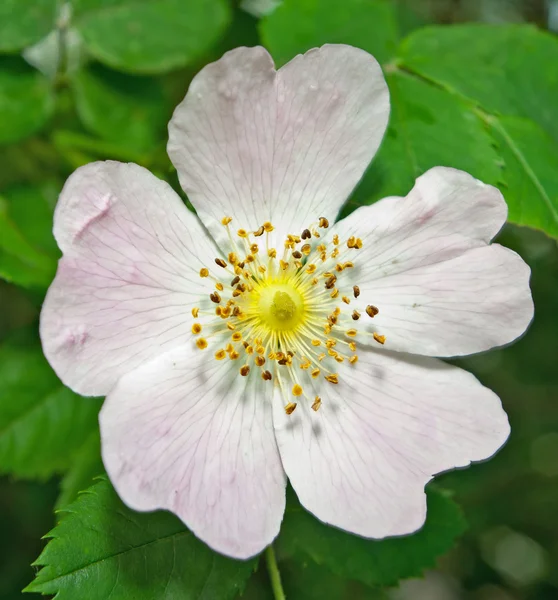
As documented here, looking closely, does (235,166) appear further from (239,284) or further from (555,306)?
(555,306)

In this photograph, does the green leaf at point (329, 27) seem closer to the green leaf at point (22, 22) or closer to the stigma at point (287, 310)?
the stigma at point (287, 310)

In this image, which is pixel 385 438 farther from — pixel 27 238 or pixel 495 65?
pixel 27 238

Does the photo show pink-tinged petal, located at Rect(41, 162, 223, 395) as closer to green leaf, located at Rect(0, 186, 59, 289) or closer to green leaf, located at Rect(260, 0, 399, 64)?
green leaf, located at Rect(0, 186, 59, 289)

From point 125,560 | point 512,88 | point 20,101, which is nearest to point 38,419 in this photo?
point 125,560

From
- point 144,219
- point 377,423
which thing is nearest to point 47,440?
point 144,219

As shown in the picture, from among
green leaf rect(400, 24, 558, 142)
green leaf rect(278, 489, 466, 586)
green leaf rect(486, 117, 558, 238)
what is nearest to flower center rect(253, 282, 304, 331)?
green leaf rect(278, 489, 466, 586)
